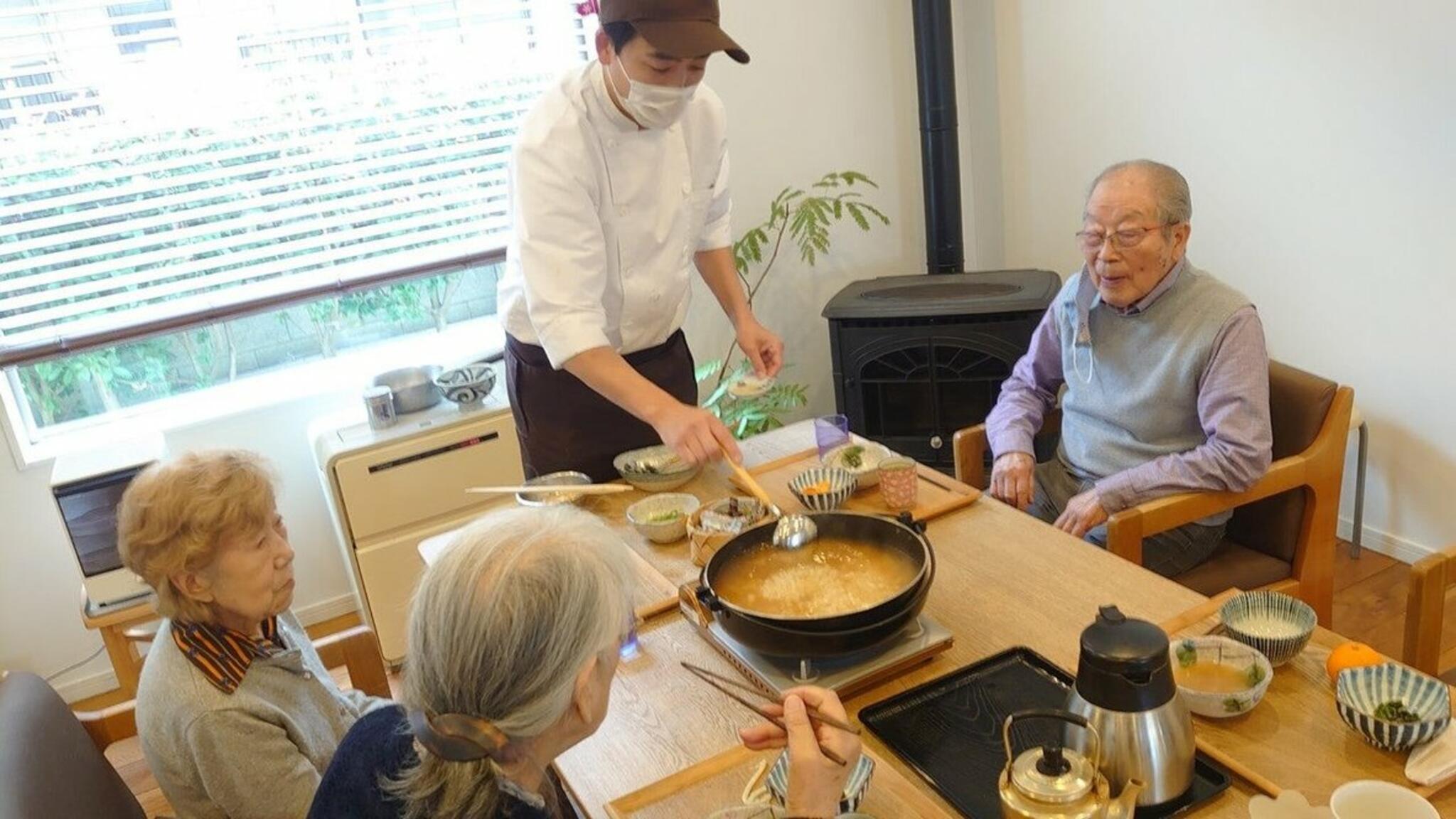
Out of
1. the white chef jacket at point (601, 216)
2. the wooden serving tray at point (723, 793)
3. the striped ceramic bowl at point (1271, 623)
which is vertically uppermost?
the white chef jacket at point (601, 216)

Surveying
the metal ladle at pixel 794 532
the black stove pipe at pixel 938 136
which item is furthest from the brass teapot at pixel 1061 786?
the black stove pipe at pixel 938 136

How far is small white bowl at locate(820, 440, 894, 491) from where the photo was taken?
1.87m

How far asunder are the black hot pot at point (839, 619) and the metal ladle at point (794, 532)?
0.28 feet

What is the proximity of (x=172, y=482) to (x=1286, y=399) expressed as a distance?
74.2 inches

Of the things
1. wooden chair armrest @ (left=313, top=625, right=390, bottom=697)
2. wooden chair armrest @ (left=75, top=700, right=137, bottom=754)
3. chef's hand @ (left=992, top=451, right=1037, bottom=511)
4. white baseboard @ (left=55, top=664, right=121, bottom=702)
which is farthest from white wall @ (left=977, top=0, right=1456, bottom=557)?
white baseboard @ (left=55, top=664, right=121, bottom=702)

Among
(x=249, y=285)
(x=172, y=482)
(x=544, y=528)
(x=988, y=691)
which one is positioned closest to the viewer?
(x=544, y=528)

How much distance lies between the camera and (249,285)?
3258 mm

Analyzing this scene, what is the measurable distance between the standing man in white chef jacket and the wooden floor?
4.39ft

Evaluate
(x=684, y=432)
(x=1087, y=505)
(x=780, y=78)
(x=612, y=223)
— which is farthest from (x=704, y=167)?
(x=780, y=78)

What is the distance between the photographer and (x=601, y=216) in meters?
1.95

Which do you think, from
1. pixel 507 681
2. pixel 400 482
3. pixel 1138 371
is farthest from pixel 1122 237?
pixel 400 482

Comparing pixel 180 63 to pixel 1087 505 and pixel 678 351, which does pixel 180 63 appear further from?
pixel 1087 505

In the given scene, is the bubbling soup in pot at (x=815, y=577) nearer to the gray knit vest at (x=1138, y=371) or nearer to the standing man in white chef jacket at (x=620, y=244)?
the standing man in white chef jacket at (x=620, y=244)

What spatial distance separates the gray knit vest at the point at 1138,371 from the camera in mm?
2006
